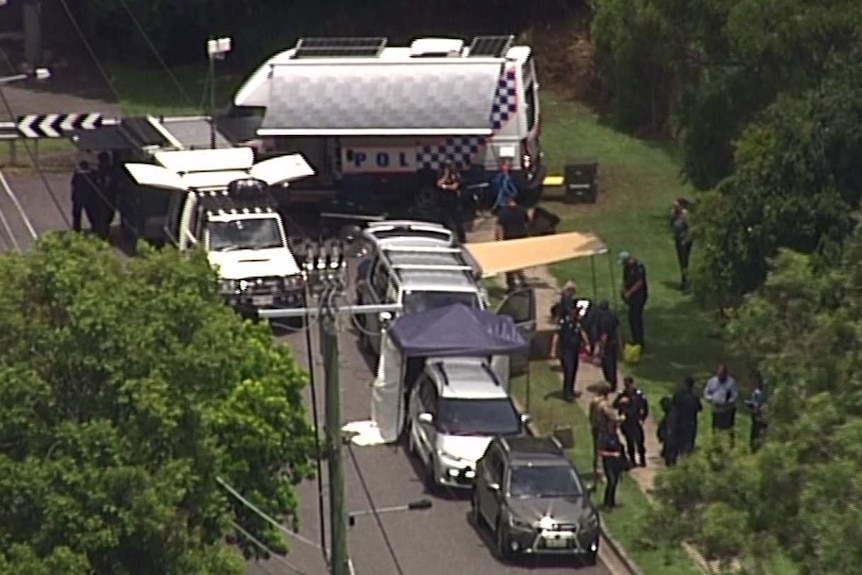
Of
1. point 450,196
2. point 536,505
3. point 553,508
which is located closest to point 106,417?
point 536,505

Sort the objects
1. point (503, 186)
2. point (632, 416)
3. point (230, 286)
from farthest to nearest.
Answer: point (503, 186) < point (230, 286) < point (632, 416)

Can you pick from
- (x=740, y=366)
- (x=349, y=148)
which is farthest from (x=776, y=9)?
(x=349, y=148)

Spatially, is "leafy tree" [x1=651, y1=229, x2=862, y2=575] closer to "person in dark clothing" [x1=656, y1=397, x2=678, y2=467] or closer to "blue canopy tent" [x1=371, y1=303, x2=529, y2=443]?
"person in dark clothing" [x1=656, y1=397, x2=678, y2=467]

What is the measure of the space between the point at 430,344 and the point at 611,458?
381cm

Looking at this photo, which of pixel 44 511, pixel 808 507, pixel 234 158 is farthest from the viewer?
pixel 234 158

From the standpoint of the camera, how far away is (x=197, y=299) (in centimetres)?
2248

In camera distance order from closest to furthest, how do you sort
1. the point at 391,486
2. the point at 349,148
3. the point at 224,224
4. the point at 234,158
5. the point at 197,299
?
the point at 197,299
the point at 391,486
the point at 224,224
the point at 234,158
the point at 349,148

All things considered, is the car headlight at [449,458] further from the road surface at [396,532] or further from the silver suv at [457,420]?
the road surface at [396,532]

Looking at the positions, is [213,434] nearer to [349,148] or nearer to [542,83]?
[349,148]

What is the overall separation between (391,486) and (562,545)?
3674 millimetres

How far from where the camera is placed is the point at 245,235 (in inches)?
1449

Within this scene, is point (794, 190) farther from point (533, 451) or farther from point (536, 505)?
point (536, 505)

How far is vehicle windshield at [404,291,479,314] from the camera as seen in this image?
108 ft

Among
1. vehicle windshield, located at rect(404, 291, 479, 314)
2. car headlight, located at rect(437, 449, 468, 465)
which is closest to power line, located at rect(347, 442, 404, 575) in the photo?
car headlight, located at rect(437, 449, 468, 465)
